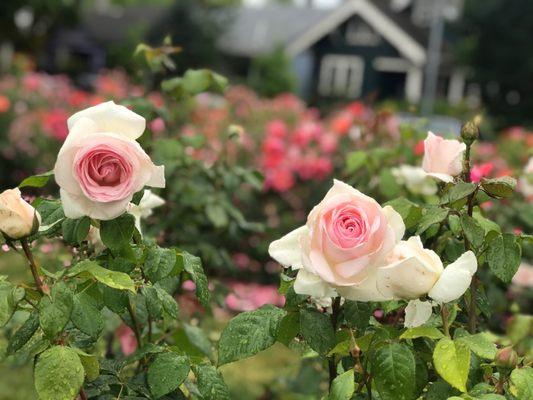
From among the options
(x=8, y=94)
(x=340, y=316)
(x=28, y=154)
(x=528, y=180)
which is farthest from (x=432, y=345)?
(x=8, y=94)

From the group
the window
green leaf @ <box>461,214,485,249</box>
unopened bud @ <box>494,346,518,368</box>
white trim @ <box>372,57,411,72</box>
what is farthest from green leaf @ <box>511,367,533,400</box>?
the window

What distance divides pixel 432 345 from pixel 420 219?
22cm

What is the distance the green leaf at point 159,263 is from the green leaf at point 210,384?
16cm

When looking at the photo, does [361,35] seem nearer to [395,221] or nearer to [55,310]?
[395,221]

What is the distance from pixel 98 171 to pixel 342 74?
27.9 meters

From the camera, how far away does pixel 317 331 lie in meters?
1.27

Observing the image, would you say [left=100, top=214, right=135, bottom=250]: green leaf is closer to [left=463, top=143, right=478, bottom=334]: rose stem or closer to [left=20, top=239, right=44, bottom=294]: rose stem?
[left=20, top=239, right=44, bottom=294]: rose stem

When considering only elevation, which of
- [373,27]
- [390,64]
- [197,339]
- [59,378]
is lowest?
[390,64]

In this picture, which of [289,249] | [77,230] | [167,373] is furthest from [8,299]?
[289,249]

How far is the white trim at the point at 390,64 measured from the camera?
91.1 feet

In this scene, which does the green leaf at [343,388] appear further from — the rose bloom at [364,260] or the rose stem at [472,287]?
the rose stem at [472,287]

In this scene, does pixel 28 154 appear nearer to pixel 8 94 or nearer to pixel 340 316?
pixel 8 94

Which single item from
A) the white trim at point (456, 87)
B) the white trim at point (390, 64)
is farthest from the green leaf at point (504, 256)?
the white trim at point (456, 87)

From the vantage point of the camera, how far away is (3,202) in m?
1.19
